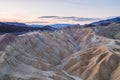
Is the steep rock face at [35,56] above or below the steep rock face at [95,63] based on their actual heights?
above

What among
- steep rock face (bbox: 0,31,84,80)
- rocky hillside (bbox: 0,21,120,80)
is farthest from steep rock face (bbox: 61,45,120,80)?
steep rock face (bbox: 0,31,84,80)

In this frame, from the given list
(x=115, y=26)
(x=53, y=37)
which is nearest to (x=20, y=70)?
(x=53, y=37)

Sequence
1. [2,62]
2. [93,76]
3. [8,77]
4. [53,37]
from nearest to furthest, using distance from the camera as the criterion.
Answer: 1. [8,77]
2. [2,62]
3. [93,76]
4. [53,37]

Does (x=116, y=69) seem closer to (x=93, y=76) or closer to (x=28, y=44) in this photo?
(x=93, y=76)

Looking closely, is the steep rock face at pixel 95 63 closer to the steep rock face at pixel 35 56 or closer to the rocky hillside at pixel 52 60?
the rocky hillside at pixel 52 60

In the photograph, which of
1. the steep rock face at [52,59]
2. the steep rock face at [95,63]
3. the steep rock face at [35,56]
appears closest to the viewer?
the steep rock face at [35,56]

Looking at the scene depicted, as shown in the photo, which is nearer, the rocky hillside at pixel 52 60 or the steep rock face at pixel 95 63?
the rocky hillside at pixel 52 60

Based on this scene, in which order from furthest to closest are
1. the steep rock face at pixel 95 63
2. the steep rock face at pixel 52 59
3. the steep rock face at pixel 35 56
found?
the steep rock face at pixel 95 63 → the steep rock face at pixel 52 59 → the steep rock face at pixel 35 56

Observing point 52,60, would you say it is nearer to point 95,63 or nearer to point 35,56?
point 35,56

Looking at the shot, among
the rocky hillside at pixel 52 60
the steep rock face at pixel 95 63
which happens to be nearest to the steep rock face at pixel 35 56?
the rocky hillside at pixel 52 60
